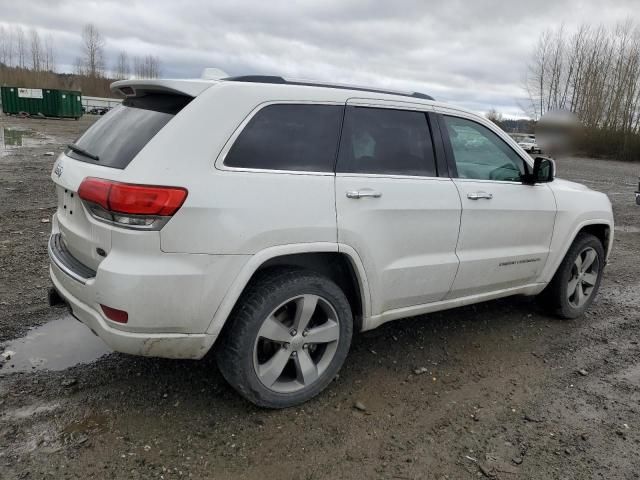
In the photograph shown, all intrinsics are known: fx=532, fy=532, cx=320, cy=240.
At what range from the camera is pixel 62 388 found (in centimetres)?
324

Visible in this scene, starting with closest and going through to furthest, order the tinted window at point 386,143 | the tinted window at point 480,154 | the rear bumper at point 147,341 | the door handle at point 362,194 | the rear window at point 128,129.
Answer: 1. the rear bumper at point 147,341
2. the rear window at point 128,129
3. the door handle at point 362,194
4. the tinted window at point 386,143
5. the tinted window at point 480,154

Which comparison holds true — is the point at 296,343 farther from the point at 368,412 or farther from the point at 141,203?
the point at 141,203

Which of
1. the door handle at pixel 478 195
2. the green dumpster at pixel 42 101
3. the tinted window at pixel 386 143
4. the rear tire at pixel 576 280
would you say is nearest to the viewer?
the tinted window at pixel 386 143

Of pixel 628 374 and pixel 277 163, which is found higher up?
pixel 277 163

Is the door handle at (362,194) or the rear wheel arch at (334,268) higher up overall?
the door handle at (362,194)

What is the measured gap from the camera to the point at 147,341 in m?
2.66

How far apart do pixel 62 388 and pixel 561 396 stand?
10.4ft

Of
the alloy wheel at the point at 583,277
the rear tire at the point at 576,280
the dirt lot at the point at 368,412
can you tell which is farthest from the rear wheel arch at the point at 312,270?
the alloy wheel at the point at 583,277

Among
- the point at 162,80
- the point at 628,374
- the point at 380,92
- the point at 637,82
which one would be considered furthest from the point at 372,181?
the point at 637,82

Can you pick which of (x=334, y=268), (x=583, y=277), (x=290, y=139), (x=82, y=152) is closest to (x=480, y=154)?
(x=334, y=268)

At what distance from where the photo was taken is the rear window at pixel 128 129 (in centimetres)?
277

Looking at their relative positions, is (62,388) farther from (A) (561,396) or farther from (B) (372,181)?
(A) (561,396)

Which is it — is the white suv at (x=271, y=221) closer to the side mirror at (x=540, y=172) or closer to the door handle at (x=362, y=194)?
the door handle at (x=362, y=194)

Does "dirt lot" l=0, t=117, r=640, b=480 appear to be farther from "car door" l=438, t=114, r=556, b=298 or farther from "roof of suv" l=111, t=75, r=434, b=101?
"roof of suv" l=111, t=75, r=434, b=101
